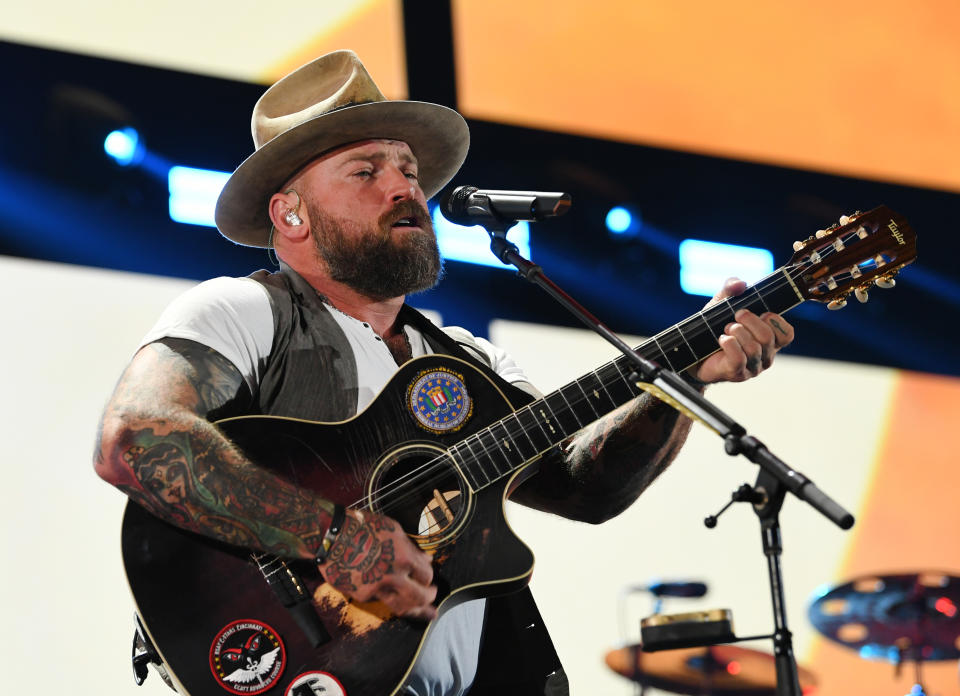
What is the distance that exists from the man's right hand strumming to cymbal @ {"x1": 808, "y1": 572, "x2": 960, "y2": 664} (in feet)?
11.1

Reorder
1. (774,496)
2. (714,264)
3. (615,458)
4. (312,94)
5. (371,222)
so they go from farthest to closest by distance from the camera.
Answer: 1. (714,264)
2. (312,94)
3. (371,222)
4. (615,458)
5. (774,496)

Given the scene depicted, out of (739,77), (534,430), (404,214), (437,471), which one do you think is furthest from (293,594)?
(739,77)

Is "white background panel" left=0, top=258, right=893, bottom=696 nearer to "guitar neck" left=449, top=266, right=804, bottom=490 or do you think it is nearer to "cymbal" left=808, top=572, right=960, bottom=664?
"cymbal" left=808, top=572, right=960, bottom=664

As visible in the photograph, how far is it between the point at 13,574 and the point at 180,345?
2221mm

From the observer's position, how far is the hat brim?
117 inches

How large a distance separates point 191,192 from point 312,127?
181 centimetres

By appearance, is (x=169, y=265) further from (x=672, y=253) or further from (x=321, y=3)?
(x=672, y=253)

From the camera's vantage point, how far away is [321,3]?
17.3 ft

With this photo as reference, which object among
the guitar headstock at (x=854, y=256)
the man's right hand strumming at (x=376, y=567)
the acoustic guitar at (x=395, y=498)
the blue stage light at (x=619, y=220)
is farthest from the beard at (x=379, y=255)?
the blue stage light at (x=619, y=220)

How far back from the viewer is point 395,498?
2484mm

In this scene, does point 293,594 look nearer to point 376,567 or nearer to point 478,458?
point 376,567

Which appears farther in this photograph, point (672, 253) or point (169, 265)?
point (672, 253)

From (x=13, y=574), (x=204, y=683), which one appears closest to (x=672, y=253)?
(x=13, y=574)

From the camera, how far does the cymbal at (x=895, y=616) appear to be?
5.20 meters
